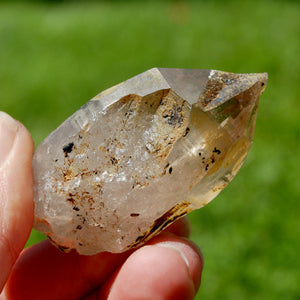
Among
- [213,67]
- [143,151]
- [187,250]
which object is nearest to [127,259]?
[187,250]

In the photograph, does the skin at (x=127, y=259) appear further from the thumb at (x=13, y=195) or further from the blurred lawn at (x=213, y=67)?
the blurred lawn at (x=213, y=67)

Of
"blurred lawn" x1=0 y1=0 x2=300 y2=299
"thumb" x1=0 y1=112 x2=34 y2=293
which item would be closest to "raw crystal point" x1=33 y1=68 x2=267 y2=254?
"thumb" x1=0 y1=112 x2=34 y2=293

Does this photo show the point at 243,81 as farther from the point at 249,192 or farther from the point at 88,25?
the point at 88,25

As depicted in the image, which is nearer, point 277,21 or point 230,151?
point 230,151

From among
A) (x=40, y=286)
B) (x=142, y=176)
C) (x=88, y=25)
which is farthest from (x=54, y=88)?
(x=142, y=176)

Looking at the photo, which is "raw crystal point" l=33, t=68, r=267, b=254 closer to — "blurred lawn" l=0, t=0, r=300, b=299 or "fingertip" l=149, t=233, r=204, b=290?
"fingertip" l=149, t=233, r=204, b=290

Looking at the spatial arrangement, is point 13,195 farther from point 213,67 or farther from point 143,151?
point 213,67
